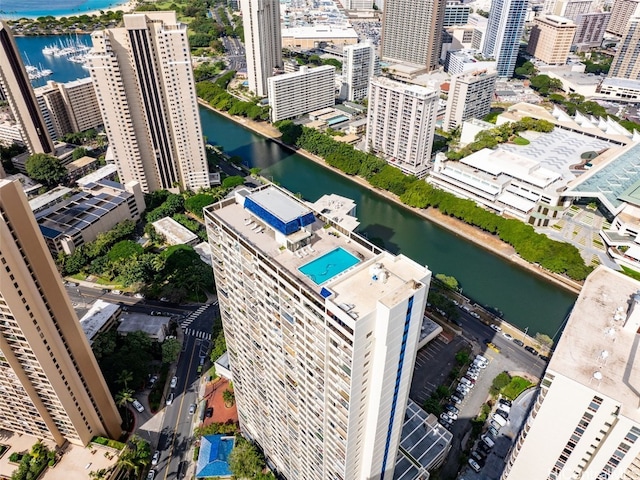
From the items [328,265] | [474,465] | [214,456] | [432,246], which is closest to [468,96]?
[432,246]

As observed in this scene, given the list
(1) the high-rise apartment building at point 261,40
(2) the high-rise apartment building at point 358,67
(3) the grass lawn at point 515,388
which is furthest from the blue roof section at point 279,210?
(1) the high-rise apartment building at point 261,40

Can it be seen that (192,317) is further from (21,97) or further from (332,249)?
(21,97)

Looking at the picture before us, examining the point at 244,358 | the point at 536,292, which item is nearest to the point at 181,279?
the point at 244,358

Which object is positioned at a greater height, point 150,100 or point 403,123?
point 150,100

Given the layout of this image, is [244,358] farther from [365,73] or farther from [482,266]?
[365,73]

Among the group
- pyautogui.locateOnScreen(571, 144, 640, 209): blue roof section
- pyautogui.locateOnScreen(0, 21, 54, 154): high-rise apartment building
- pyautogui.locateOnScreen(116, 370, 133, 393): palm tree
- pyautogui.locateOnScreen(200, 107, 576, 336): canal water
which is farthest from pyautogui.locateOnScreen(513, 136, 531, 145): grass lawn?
pyautogui.locateOnScreen(0, 21, 54, 154): high-rise apartment building

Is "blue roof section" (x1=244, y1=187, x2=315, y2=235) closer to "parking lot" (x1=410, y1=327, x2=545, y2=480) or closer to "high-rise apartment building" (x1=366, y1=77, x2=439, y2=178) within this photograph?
"parking lot" (x1=410, y1=327, x2=545, y2=480)

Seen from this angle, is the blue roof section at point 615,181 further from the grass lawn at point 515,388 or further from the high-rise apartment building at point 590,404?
the high-rise apartment building at point 590,404
